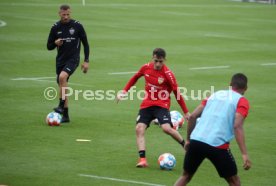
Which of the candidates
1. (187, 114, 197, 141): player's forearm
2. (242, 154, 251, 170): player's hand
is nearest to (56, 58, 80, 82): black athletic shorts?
(187, 114, 197, 141): player's forearm

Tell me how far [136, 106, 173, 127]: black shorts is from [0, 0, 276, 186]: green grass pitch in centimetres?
78

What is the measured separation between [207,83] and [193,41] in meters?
11.2

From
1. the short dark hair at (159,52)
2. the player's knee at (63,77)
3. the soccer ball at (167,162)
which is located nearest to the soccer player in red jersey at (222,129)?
the soccer ball at (167,162)

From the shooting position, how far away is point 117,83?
75.0 ft

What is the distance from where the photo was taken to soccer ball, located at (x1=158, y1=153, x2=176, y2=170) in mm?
13195

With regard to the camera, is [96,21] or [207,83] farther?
[96,21]

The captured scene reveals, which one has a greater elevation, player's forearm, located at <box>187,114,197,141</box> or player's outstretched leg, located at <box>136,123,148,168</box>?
player's forearm, located at <box>187,114,197,141</box>

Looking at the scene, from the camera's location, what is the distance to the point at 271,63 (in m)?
28.2

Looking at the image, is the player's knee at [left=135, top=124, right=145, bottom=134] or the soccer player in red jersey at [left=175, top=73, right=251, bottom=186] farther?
the player's knee at [left=135, top=124, right=145, bottom=134]

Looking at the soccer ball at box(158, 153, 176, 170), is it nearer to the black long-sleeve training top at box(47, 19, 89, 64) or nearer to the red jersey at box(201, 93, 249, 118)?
the red jersey at box(201, 93, 249, 118)

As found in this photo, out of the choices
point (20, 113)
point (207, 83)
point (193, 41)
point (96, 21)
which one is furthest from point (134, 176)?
point (96, 21)

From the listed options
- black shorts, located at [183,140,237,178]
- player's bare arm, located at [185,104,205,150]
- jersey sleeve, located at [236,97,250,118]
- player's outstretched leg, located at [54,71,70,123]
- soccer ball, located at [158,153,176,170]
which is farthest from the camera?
player's outstretched leg, located at [54,71,70,123]

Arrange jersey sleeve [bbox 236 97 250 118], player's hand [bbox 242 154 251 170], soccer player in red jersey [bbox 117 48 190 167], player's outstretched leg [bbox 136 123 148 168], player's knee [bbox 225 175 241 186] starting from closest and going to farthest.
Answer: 1. player's hand [bbox 242 154 251 170]
2. jersey sleeve [bbox 236 97 250 118]
3. player's knee [bbox 225 175 241 186]
4. player's outstretched leg [bbox 136 123 148 168]
5. soccer player in red jersey [bbox 117 48 190 167]

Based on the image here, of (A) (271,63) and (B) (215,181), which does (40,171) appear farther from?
(A) (271,63)
